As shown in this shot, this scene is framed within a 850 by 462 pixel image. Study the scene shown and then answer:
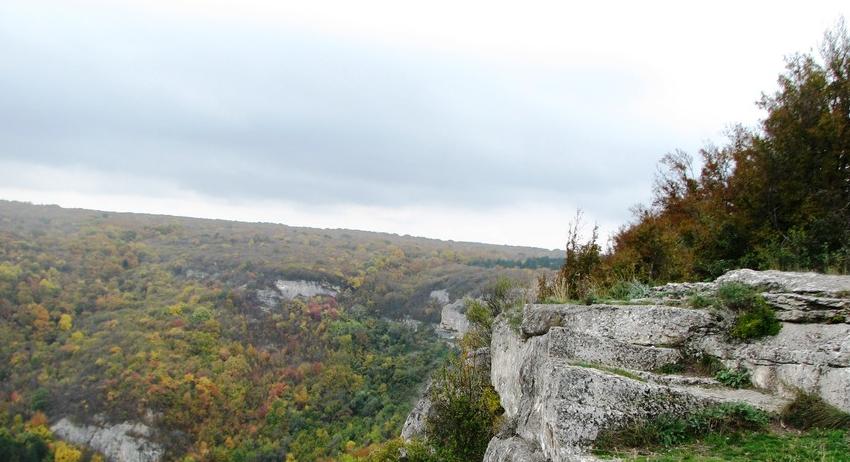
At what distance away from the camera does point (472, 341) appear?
18.4 metres

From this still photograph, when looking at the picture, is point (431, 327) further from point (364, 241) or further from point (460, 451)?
point (364, 241)

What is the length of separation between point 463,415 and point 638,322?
7330mm

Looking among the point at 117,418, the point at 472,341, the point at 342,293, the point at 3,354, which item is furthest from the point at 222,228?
the point at 472,341

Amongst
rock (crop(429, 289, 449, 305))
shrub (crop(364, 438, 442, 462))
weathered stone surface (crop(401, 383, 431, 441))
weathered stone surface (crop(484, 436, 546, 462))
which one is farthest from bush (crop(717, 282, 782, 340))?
rock (crop(429, 289, 449, 305))

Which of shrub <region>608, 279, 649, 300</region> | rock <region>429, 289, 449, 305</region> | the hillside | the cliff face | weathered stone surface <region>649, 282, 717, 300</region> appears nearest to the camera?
the cliff face

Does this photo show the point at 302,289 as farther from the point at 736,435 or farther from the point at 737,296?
the point at 736,435

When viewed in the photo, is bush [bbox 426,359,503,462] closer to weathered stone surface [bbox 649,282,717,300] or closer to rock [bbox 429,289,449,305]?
weathered stone surface [bbox 649,282,717,300]

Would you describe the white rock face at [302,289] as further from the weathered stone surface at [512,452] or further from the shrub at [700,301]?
the shrub at [700,301]

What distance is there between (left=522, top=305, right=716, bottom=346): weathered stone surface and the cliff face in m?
0.02

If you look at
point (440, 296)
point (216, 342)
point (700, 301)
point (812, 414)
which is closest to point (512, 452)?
point (700, 301)

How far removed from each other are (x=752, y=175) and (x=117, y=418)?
57.8 metres

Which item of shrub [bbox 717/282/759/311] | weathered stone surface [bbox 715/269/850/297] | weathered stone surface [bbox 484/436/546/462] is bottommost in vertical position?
weathered stone surface [bbox 484/436/546/462]

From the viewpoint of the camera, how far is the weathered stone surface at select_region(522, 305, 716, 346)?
721 cm

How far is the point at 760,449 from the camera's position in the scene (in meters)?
4.74
